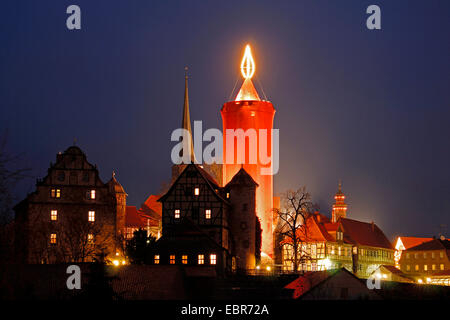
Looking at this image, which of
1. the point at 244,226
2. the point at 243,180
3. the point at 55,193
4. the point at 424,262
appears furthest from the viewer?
the point at 424,262

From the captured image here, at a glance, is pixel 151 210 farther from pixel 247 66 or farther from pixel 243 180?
pixel 243 180

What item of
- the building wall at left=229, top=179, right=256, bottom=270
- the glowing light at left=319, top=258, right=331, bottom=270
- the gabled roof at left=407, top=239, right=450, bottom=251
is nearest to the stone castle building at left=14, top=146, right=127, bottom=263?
the building wall at left=229, top=179, right=256, bottom=270

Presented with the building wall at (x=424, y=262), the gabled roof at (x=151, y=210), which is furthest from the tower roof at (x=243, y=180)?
the building wall at (x=424, y=262)

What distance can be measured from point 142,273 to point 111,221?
17929 mm

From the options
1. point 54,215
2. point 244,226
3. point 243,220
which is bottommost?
point 244,226

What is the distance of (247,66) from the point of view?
98625mm

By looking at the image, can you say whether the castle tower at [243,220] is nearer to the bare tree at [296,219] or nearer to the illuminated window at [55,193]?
the bare tree at [296,219]

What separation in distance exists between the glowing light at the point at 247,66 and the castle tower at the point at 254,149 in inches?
179

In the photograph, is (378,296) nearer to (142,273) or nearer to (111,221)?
(142,273)

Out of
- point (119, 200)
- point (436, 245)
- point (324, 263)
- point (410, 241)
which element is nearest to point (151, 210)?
point (119, 200)

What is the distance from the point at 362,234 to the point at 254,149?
118 feet

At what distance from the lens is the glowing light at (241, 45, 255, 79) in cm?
9819

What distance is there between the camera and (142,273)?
57156 millimetres
